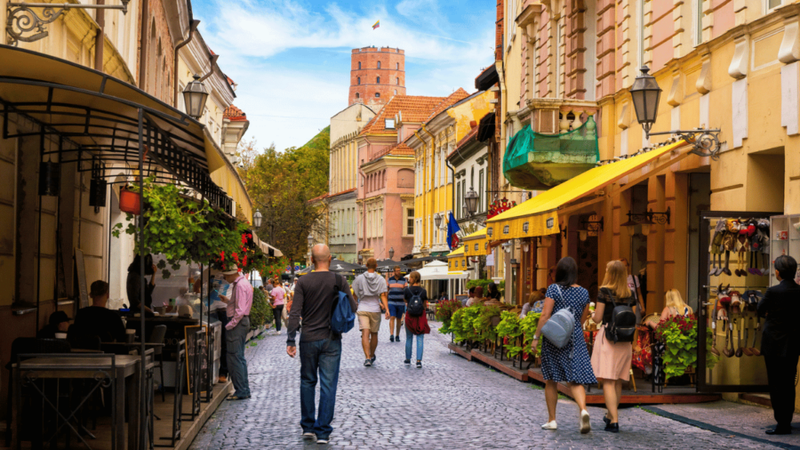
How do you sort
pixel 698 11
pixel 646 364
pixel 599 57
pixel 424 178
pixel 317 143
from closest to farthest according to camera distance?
pixel 646 364 < pixel 698 11 < pixel 599 57 < pixel 424 178 < pixel 317 143

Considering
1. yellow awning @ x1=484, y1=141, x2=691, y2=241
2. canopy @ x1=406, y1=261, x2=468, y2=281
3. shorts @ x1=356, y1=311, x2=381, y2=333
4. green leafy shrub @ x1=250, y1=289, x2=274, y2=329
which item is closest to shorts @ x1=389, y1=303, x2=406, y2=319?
green leafy shrub @ x1=250, y1=289, x2=274, y2=329

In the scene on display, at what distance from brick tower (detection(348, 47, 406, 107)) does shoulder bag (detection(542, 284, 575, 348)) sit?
157 metres

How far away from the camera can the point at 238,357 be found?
12211mm

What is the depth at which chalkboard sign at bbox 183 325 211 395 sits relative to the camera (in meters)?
9.78

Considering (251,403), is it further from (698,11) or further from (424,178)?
(424,178)

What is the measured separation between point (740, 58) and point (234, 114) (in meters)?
36.4

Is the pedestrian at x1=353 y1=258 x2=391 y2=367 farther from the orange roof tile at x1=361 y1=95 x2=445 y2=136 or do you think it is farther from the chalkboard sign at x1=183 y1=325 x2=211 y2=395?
the orange roof tile at x1=361 y1=95 x2=445 y2=136

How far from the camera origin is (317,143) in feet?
387

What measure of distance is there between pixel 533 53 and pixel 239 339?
17.3 meters

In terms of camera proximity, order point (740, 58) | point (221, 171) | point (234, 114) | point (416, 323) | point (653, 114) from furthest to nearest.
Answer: point (234, 114) < point (416, 323) < point (653, 114) < point (740, 58) < point (221, 171)

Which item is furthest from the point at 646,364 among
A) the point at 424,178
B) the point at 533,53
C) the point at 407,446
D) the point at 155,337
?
the point at 424,178

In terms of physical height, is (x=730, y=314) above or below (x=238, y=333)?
above

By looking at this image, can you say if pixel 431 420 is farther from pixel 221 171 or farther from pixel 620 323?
pixel 221 171

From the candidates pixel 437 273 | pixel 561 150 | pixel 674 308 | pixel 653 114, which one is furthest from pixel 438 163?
pixel 674 308
